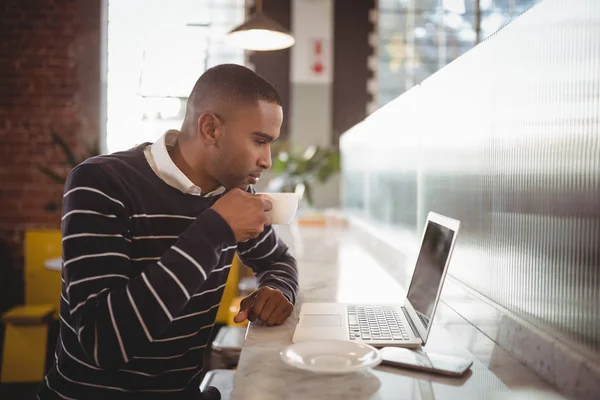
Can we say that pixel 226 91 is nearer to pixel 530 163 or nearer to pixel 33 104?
pixel 530 163

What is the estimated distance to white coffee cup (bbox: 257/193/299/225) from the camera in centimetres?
111

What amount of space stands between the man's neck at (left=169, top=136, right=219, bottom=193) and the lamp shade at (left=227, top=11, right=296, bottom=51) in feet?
5.47

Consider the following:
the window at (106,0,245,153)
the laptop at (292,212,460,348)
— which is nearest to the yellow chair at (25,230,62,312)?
the window at (106,0,245,153)

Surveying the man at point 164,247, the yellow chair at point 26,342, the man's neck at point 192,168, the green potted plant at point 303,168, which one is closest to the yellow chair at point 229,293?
the green potted plant at point 303,168

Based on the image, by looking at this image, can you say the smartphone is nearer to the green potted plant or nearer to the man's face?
the man's face

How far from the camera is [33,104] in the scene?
4254mm

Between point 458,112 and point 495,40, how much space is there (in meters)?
0.25

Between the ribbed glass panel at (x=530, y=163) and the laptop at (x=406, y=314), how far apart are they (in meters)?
0.13

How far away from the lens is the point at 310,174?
402 centimetres

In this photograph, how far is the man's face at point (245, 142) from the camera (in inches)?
45.4

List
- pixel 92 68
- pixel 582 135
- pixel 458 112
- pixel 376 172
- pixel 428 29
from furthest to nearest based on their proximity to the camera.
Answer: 1. pixel 428 29
2. pixel 92 68
3. pixel 376 172
4. pixel 458 112
5. pixel 582 135

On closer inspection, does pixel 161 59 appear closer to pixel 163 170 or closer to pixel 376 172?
pixel 376 172

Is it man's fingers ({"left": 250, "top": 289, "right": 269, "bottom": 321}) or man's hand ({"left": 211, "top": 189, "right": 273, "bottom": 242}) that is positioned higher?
man's hand ({"left": 211, "top": 189, "right": 273, "bottom": 242})

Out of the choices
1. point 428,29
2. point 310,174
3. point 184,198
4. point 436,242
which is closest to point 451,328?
point 436,242
